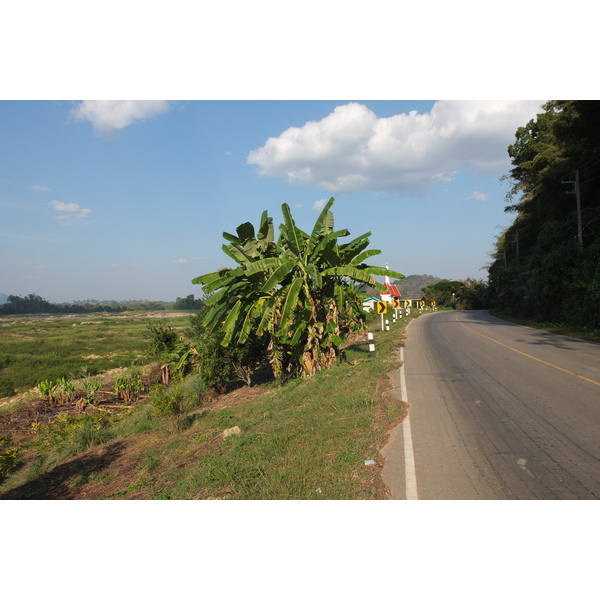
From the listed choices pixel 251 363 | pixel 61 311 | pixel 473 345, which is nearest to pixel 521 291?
pixel 473 345

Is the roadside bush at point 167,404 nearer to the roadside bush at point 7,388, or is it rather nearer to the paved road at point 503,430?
the paved road at point 503,430

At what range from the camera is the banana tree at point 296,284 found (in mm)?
11922

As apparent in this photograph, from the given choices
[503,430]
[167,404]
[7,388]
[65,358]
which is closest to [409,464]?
[503,430]

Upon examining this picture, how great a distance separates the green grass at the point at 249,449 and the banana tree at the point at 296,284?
1.21 metres

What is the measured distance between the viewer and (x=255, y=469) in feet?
18.1

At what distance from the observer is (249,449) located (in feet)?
21.3

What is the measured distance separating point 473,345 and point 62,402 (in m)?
19.0

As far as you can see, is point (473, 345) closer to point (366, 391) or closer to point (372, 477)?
point (366, 391)

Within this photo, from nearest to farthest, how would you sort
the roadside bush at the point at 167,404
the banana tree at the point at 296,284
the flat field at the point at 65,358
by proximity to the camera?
the roadside bush at the point at 167,404 < the banana tree at the point at 296,284 < the flat field at the point at 65,358

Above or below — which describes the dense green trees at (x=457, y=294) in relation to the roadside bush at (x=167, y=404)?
above

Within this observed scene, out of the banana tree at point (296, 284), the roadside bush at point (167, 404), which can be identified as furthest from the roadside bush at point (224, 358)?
the roadside bush at point (167, 404)

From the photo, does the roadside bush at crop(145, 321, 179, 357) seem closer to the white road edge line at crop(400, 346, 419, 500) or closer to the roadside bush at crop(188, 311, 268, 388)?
the roadside bush at crop(188, 311, 268, 388)

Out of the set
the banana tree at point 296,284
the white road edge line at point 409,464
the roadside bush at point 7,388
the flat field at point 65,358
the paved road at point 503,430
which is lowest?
the roadside bush at point 7,388

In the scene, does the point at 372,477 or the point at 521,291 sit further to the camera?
the point at 521,291
